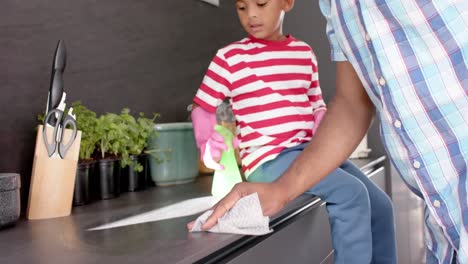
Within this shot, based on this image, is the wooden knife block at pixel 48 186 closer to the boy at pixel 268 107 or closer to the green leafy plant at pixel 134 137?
the green leafy plant at pixel 134 137

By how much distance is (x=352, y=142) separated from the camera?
33.2 inches

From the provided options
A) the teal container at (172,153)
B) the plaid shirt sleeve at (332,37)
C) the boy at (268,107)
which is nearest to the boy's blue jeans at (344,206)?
the boy at (268,107)

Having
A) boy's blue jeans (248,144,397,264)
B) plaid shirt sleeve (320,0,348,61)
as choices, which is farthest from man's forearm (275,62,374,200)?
boy's blue jeans (248,144,397,264)

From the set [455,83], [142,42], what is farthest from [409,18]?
[142,42]

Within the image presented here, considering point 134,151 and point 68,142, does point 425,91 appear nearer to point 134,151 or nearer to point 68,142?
point 68,142

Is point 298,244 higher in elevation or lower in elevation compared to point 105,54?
lower

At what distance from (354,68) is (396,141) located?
0.41 feet

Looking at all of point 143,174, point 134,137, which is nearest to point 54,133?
point 134,137

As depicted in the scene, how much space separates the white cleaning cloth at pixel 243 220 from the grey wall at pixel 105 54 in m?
0.58

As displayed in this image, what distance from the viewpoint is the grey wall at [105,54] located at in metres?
1.25

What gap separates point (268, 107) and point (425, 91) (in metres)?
0.76

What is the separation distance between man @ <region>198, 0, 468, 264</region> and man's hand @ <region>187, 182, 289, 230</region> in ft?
0.71

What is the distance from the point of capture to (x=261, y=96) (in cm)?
141

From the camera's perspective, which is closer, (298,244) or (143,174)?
(298,244)
